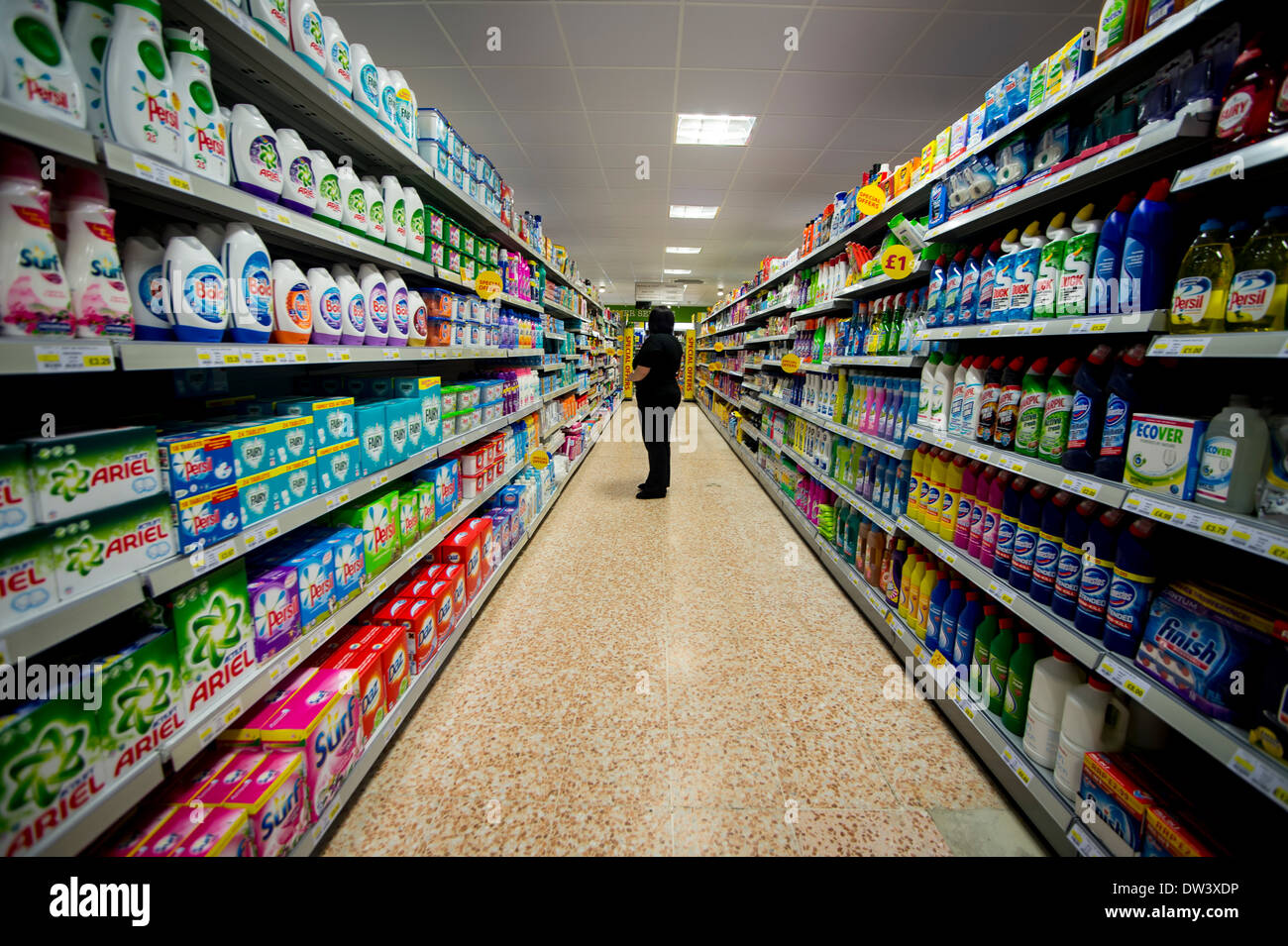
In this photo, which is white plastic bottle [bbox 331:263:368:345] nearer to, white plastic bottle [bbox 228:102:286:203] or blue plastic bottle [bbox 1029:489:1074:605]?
white plastic bottle [bbox 228:102:286:203]

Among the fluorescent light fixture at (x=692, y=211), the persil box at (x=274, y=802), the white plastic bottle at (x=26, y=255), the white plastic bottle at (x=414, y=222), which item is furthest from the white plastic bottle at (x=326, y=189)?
the fluorescent light fixture at (x=692, y=211)

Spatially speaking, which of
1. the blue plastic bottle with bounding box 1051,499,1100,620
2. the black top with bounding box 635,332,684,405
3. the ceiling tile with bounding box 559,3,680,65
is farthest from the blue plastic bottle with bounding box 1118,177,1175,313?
the black top with bounding box 635,332,684,405

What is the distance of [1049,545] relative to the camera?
1.57 metres

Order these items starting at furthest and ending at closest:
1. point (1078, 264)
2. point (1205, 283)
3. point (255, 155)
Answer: point (1078, 264), point (255, 155), point (1205, 283)

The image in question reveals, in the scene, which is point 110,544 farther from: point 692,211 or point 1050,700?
point 692,211

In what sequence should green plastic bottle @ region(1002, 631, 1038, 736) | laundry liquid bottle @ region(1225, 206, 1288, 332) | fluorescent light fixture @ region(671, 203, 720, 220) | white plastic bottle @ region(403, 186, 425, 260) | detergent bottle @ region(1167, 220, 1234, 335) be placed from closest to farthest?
laundry liquid bottle @ region(1225, 206, 1288, 332), detergent bottle @ region(1167, 220, 1234, 335), green plastic bottle @ region(1002, 631, 1038, 736), white plastic bottle @ region(403, 186, 425, 260), fluorescent light fixture @ region(671, 203, 720, 220)

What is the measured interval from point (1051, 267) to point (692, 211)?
688 cm

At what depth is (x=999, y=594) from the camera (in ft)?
5.52

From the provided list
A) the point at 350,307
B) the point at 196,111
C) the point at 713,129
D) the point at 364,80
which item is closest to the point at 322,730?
the point at 350,307

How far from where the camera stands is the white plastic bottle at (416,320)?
205 centimetres

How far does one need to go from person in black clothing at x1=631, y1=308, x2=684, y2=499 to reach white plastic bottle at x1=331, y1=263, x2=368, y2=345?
3029 millimetres

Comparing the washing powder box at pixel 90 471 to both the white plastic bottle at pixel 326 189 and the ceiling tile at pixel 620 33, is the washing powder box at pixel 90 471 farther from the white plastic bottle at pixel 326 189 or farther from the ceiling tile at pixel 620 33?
the ceiling tile at pixel 620 33

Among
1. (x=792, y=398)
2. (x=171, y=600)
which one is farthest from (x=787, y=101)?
(x=171, y=600)

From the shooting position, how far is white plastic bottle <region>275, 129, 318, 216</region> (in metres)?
1.34
